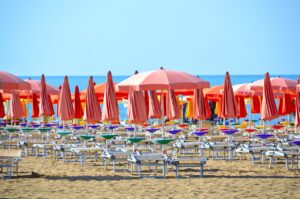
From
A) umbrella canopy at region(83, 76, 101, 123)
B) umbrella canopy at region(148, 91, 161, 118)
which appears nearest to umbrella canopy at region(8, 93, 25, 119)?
umbrella canopy at region(83, 76, 101, 123)

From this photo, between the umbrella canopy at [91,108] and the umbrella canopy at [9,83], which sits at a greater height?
the umbrella canopy at [9,83]

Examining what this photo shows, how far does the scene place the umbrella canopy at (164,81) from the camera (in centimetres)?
1290

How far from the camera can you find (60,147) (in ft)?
46.6

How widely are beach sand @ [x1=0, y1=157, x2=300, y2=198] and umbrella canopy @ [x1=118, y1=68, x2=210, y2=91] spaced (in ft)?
5.36

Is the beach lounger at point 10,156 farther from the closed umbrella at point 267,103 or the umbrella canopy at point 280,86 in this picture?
the umbrella canopy at point 280,86

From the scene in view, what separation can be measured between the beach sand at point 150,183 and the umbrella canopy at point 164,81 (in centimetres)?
163

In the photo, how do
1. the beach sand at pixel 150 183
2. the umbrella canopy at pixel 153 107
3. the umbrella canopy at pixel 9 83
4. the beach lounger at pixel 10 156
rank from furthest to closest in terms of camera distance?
the umbrella canopy at pixel 153 107 < the umbrella canopy at pixel 9 83 < the beach lounger at pixel 10 156 < the beach sand at pixel 150 183

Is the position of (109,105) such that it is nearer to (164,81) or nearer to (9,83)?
(164,81)

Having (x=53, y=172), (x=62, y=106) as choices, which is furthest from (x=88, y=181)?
(x=62, y=106)

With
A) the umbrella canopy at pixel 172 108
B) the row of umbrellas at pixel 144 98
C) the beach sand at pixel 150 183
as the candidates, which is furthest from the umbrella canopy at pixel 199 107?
the beach sand at pixel 150 183

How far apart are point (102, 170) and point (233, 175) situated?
2.60m

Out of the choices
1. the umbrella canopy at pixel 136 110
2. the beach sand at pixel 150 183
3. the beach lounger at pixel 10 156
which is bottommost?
the beach sand at pixel 150 183

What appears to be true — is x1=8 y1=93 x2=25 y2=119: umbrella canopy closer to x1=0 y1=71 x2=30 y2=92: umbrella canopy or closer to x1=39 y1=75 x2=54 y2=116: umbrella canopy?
x1=39 y1=75 x2=54 y2=116: umbrella canopy

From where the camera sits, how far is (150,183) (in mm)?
10680
